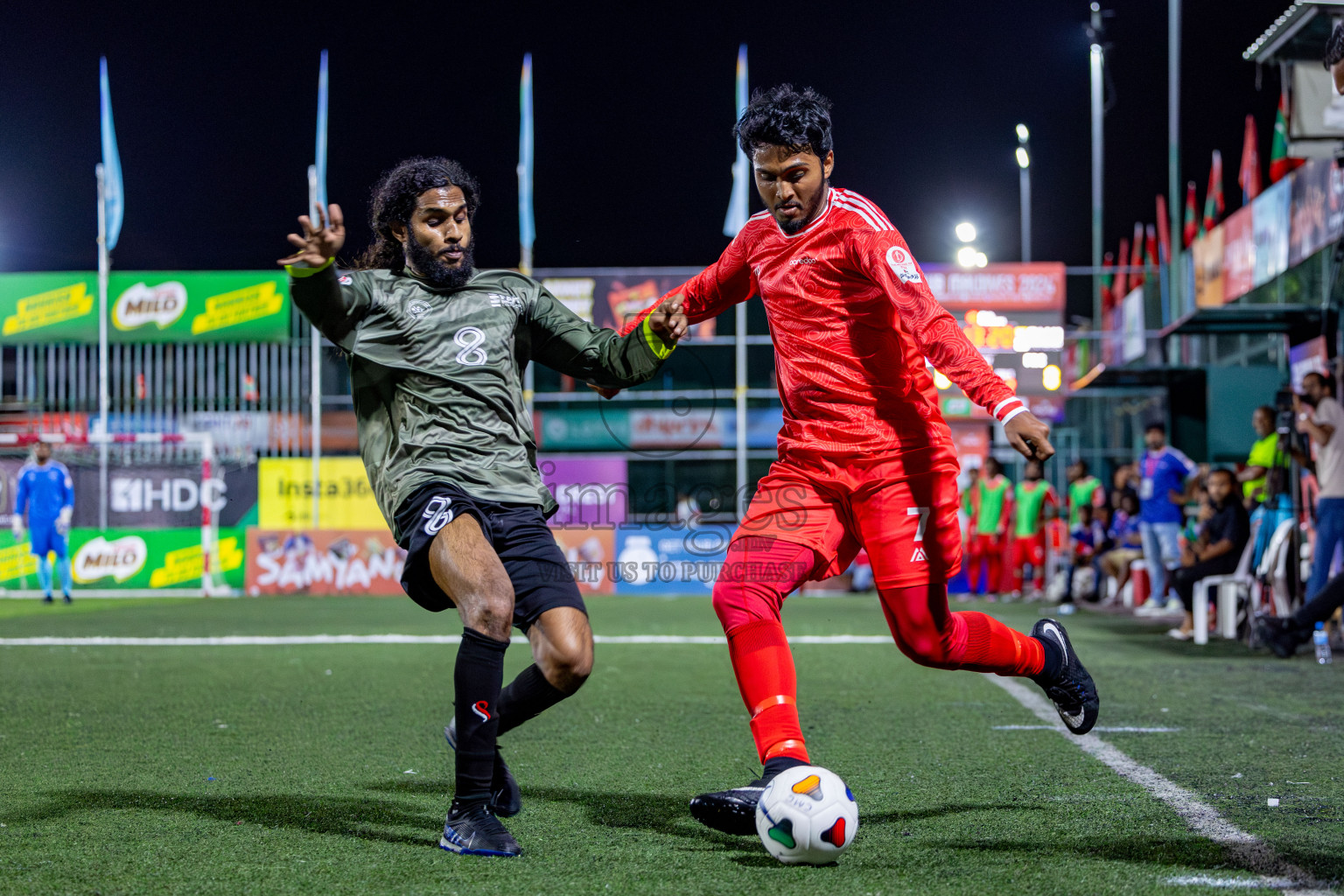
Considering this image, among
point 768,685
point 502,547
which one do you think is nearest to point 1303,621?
point 768,685

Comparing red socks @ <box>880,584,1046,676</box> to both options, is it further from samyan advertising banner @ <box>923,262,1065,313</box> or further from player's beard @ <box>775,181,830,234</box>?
samyan advertising banner @ <box>923,262,1065,313</box>

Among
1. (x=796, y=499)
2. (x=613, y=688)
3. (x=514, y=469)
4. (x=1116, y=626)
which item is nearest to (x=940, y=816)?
(x=796, y=499)

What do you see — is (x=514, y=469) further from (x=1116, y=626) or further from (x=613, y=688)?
(x=1116, y=626)

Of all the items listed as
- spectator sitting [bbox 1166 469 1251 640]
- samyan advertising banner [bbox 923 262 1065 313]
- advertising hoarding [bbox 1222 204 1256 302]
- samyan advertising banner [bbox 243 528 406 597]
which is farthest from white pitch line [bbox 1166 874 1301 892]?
samyan advertising banner [bbox 923 262 1065 313]

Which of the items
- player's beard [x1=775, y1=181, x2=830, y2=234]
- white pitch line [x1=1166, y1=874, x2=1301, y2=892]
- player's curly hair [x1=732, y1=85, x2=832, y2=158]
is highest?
player's curly hair [x1=732, y1=85, x2=832, y2=158]

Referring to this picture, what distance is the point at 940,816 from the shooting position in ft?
13.1

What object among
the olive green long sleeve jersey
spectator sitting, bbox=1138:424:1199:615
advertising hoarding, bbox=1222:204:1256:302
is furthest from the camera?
advertising hoarding, bbox=1222:204:1256:302

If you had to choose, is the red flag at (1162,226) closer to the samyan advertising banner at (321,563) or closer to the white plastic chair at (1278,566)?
the samyan advertising banner at (321,563)

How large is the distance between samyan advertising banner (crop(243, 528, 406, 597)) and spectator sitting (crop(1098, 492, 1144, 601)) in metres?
10.0

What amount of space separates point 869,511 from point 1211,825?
4.46 ft

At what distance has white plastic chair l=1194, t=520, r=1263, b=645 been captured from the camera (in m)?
10.4

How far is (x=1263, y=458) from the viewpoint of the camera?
1118 cm

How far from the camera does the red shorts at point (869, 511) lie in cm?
404

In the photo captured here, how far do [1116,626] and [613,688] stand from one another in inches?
271
